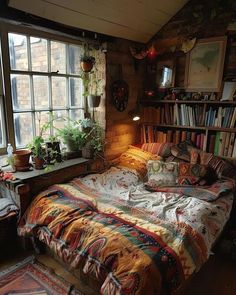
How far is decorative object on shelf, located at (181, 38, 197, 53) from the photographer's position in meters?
2.71

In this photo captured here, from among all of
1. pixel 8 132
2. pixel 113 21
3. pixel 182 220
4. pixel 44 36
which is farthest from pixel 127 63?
pixel 182 220

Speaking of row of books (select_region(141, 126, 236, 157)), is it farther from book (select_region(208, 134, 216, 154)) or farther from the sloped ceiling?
the sloped ceiling

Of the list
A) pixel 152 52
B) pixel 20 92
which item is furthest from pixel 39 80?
pixel 152 52

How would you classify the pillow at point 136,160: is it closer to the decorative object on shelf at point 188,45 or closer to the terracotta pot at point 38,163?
the terracotta pot at point 38,163

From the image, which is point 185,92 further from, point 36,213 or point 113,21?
point 36,213

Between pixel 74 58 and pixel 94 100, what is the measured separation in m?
0.51

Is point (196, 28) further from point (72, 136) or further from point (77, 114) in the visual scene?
point (72, 136)

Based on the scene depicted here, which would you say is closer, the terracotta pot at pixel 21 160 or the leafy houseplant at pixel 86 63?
the terracotta pot at pixel 21 160

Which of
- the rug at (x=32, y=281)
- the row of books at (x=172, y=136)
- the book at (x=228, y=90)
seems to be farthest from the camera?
the row of books at (x=172, y=136)

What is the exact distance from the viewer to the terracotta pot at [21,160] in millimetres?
2060

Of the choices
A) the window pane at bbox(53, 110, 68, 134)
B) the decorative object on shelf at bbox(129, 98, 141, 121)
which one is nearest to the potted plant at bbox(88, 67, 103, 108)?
the window pane at bbox(53, 110, 68, 134)

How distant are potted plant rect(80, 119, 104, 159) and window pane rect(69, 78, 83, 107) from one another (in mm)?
243

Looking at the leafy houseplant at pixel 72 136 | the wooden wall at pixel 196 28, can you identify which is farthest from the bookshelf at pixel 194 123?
the leafy houseplant at pixel 72 136

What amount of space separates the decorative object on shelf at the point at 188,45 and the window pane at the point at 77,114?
1425 millimetres
